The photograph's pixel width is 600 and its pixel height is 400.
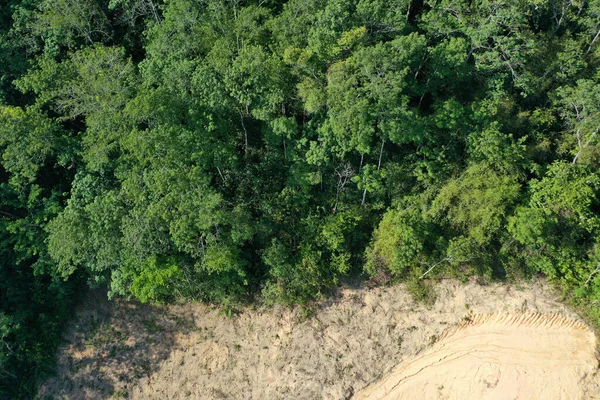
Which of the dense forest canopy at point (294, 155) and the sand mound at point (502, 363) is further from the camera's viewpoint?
the sand mound at point (502, 363)

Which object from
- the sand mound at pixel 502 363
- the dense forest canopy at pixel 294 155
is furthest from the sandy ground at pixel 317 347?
the dense forest canopy at pixel 294 155

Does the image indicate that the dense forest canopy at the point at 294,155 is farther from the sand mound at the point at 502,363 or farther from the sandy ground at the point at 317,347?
the sand mound at the point at 502,363

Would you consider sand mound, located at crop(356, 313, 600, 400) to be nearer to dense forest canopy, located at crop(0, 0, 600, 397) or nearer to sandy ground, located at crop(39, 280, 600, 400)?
sandy ground, located at crop(39, 280, 600, 400)

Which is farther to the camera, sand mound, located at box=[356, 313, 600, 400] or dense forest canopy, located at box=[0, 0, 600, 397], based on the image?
sand mound, located at box=[356, 313, 600, 400]

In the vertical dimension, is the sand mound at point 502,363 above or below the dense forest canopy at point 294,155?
below

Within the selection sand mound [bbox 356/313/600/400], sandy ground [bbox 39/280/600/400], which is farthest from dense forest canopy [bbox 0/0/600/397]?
sand mound [bbox 356/313/600/400]

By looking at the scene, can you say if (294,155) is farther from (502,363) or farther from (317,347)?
(502,363)

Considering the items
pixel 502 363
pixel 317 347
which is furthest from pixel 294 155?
pixel 502 363
